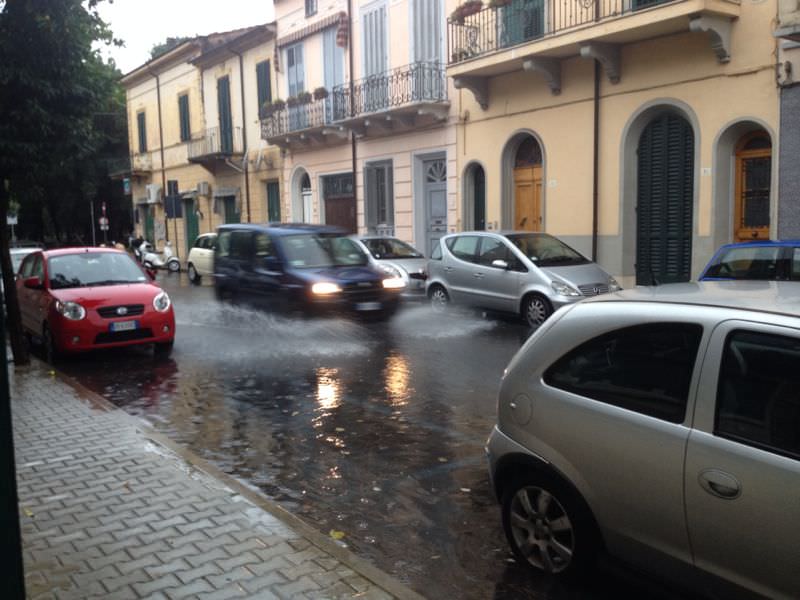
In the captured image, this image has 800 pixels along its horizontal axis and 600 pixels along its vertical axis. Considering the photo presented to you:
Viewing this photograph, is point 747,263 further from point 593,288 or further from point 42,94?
point 42,94

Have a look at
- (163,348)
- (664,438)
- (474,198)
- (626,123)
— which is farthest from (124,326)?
(474,198)

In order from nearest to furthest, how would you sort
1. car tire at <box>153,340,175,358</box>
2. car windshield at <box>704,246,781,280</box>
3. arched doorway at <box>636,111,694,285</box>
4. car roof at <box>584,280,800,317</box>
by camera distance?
car roof at <box>584,280,800,317</box>
car windshield at <box>704,246,781,280</box>
car tire at <box>153,340,175,358</box>
arched doorway at <box>636,111,694,285</box>

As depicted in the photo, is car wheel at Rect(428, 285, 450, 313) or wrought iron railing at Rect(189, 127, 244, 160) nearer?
car wheel at Rect(428, 285, 450, 313)

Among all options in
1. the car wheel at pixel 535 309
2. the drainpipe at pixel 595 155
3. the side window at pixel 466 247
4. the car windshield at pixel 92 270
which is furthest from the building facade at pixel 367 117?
the car windshield at pixel 92 270

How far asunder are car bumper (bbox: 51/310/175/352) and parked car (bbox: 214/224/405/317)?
2498mm

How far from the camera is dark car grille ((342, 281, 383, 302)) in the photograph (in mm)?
12773

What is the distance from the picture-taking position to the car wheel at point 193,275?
25.7 m

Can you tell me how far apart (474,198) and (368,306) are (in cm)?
857

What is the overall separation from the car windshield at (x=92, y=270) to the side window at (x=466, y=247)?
5718 millimetres

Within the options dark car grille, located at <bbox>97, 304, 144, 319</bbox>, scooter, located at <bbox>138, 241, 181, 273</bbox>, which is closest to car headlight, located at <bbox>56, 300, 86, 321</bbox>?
dark car grille, located at <bbox>97, 304, 144, 319</bbox>

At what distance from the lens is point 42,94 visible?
9812 mm

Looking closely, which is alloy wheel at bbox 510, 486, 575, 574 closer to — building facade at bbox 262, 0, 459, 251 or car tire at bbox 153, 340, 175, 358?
car tire at bbox 153, 340, 175, 358

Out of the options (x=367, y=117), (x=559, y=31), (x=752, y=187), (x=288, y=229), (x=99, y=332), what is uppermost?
(x=559, y=31)

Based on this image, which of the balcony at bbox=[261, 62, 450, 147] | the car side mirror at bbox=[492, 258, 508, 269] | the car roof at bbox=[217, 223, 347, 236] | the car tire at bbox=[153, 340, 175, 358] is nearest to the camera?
the car tire at bbox=[153, 340, 175, 358]
